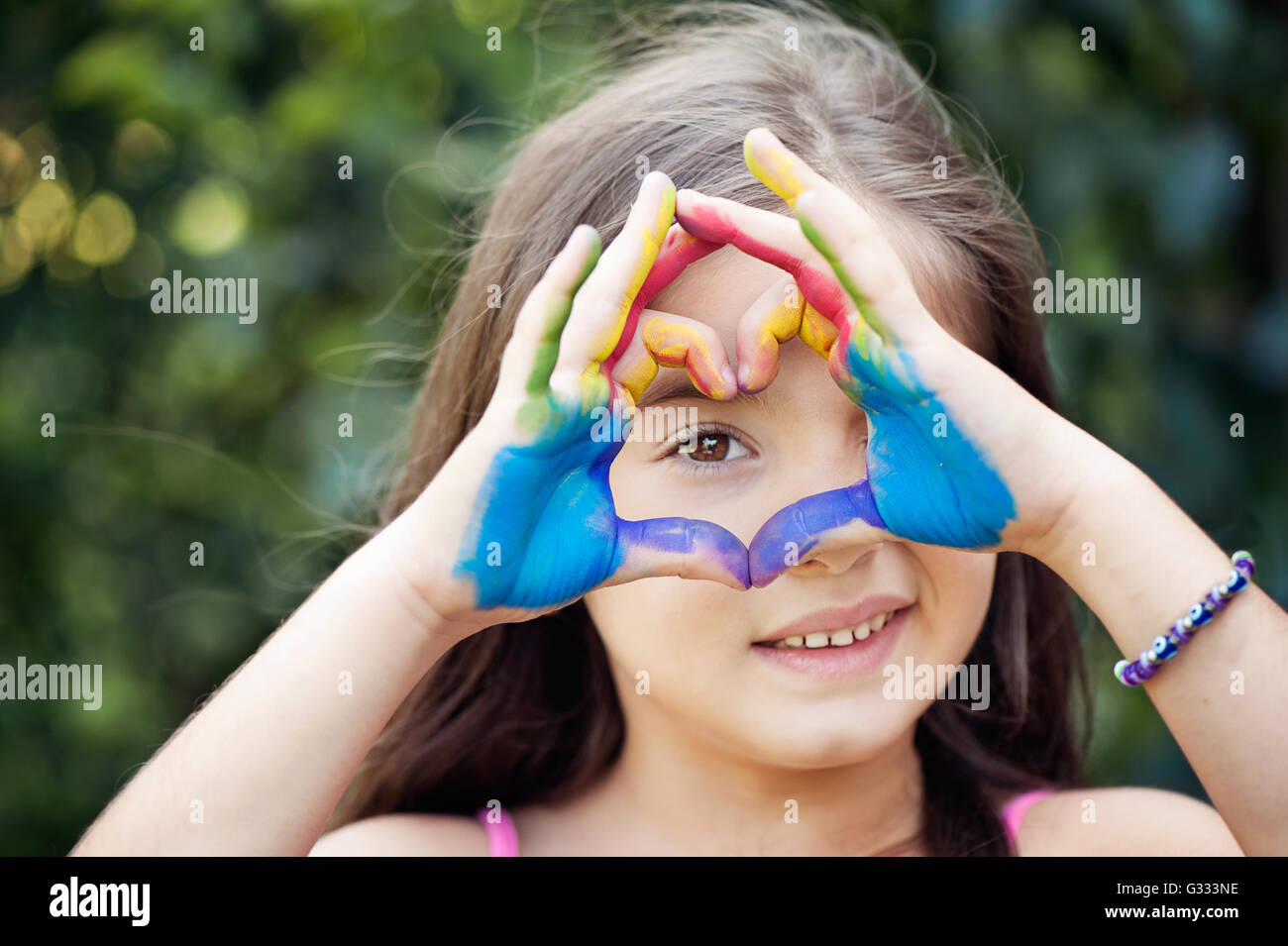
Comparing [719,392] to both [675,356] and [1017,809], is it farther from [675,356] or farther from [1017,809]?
[1017,809]

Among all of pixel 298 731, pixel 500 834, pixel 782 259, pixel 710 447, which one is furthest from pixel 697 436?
pixel 500 834

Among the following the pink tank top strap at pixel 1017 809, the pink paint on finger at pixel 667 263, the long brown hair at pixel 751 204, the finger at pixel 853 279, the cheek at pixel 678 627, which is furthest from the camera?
the pink tank top strap at pixel 1017 809

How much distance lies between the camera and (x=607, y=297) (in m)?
1.19

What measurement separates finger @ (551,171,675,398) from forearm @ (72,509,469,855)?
0.29 meters

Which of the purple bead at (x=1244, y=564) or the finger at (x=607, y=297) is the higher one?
the finger at (x=607, y=297)

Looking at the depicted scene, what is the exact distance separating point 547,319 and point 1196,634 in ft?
2.51

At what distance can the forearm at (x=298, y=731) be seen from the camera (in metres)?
1.20

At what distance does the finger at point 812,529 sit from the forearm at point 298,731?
363mm

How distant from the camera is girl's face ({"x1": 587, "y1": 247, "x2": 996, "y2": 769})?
133cm

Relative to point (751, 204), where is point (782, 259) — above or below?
below

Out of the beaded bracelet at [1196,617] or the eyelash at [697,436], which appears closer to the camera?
the beaded bracelet at [1196,617]

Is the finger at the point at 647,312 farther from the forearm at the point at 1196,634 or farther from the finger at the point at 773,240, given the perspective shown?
the forearm at the point at 1196,634

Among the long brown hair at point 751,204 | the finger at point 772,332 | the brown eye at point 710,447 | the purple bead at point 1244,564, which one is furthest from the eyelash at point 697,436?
the purple bead at point 1244,564
